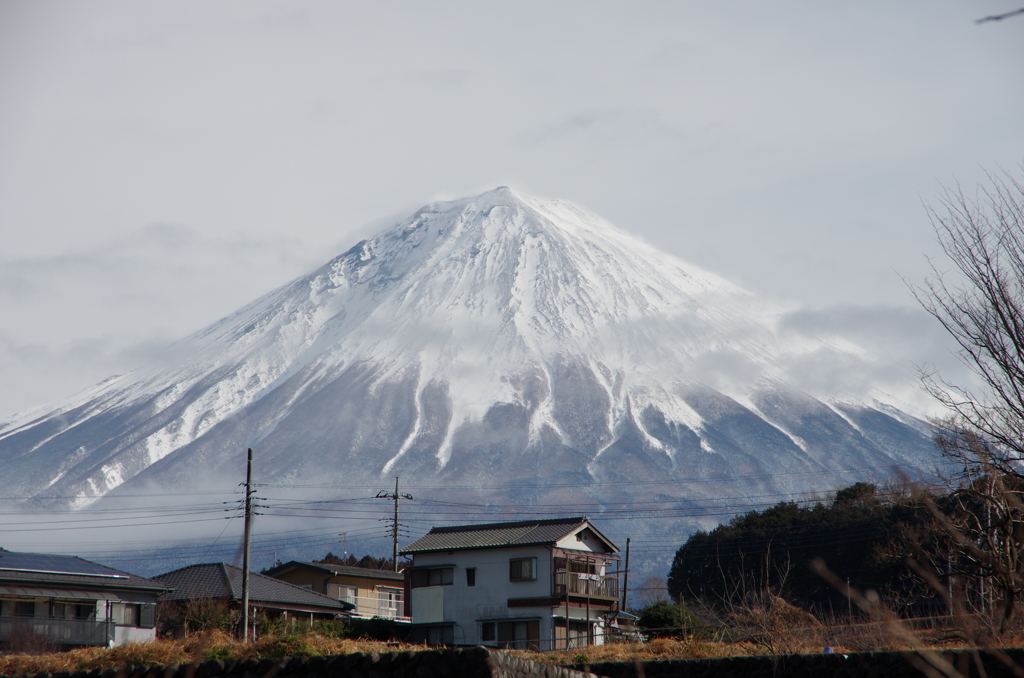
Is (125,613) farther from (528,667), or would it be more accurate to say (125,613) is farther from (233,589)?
(528,667)

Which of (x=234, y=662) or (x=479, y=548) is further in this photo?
(x=479, y=548)

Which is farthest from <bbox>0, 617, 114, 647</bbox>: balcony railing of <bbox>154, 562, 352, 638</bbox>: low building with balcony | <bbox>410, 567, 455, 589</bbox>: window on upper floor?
<bbox>410, 567, 455, 589</bbox>: window on upper floor

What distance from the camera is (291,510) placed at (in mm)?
187000

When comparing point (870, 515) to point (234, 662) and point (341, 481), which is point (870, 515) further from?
point (341, 481)

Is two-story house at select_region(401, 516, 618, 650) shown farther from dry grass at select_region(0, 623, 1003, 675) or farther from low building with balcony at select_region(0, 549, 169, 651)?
dry grass at select_region(0, 623, 1003, 675)

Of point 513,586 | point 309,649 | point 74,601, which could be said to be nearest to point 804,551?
point 513,586

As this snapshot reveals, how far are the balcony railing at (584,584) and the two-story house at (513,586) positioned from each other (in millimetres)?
38

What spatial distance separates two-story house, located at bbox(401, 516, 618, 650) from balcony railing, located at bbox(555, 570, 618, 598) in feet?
0.13

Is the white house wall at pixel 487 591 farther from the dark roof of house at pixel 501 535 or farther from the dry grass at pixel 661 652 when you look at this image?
the dry grass at pixel 661 652

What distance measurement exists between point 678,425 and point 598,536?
160 m

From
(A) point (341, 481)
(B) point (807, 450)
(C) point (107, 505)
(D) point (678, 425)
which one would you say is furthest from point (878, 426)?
(C) point (107, 505)

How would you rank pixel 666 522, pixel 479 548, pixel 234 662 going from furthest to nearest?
pixel 666 522 < pixel 479 548 < pixel 234 662

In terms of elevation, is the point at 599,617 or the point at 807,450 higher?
the point at 807,450

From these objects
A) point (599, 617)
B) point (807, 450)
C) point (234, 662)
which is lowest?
point (599, 617)
